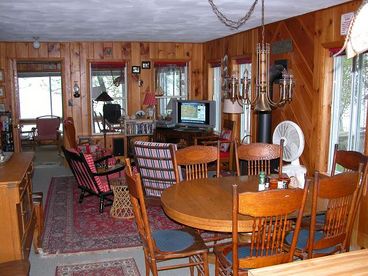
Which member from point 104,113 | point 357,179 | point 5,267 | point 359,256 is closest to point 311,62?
point 357,179

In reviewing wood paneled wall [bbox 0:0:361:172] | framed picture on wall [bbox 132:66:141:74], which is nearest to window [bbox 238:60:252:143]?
wood paneled wall [bbox 0:0:361:172]

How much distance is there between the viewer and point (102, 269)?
354 cm

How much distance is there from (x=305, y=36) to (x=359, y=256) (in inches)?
142

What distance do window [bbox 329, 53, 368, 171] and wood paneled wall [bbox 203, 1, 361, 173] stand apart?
8 centimetres

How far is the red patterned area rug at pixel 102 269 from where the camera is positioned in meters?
3.46

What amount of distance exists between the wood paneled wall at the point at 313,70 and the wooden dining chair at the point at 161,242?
231 cm

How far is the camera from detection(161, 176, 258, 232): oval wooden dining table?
95.6 inches

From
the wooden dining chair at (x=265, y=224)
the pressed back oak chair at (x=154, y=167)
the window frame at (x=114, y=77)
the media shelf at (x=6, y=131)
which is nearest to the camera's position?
the wooden dining chair at (x=265, y=224)

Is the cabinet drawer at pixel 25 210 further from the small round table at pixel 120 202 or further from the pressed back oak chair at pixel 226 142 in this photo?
the pressed back oak chair at pixel 226 142

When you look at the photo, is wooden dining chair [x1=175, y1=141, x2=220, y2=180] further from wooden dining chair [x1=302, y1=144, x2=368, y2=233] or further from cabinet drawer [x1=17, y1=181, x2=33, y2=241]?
cabinet drawer [x1=17, y1=181, x2=33, y2=241]

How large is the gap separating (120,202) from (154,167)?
0.75 meters

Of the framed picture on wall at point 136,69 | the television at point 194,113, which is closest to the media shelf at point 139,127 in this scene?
the television at point 194,113

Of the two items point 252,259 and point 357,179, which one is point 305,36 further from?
point 252,259

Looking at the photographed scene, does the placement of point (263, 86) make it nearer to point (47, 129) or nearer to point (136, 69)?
point (136, 69)
